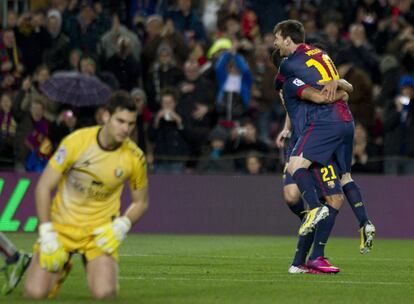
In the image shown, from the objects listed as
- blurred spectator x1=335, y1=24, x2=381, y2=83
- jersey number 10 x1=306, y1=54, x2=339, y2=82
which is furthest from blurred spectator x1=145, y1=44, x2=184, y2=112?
jersey number 10 x1=306, y1=54, x2=339, y2=82

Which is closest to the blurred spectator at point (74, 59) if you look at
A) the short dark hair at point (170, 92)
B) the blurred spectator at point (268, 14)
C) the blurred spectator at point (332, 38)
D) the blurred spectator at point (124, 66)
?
the blurred spectator at point (124, 66)

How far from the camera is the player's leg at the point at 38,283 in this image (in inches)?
402

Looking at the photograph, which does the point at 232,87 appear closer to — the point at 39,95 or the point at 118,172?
the point at 39,95

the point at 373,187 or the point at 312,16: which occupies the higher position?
the point at 312,16

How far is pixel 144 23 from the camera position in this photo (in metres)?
24.5

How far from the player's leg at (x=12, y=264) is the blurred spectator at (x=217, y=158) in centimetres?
1096

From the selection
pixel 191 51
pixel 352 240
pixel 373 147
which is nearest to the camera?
pixel 352 240

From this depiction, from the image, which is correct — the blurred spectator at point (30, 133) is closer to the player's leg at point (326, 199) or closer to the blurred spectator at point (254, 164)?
the blurred spectator at point (254, 164)

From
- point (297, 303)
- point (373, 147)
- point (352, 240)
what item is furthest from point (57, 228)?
point (373, 147)

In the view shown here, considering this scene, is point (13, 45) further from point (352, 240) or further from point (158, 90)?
point (352, 240)

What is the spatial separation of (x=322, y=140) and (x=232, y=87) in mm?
9206

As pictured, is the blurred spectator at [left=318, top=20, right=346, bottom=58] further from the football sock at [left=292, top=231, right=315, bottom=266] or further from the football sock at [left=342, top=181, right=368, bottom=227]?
the football sock at [left=292, top=231, right=315, bottom=266]

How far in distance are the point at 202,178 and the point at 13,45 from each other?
15.5 feet

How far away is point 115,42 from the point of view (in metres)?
23.4
